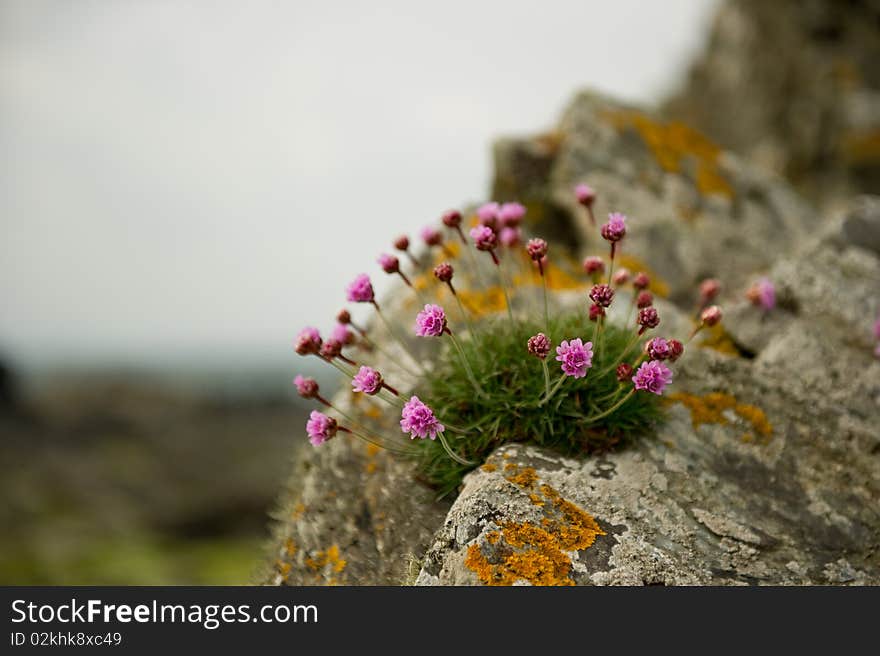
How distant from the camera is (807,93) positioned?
1611 centimetres

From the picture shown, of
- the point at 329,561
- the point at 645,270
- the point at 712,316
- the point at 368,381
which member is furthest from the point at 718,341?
the point at 329,561

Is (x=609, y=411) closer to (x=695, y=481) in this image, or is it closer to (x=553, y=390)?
(x=553, y=390)

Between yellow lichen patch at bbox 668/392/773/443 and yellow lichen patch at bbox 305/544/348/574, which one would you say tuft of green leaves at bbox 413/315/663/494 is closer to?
yellow lichen patch at bbox 668/392/773/443

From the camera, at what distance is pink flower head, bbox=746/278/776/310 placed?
18.0 feet

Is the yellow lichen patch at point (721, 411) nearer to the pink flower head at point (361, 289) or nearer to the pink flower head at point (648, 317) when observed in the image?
the pink flower head at point (648, 317)

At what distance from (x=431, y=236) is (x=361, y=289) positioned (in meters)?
1.00

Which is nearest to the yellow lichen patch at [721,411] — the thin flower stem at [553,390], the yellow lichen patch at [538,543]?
the thin flower stem at [553,390]

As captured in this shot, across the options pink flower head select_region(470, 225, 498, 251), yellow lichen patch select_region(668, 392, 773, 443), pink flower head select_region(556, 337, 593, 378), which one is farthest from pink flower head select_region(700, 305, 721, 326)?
pink flower head select_region(470, 225, 498, 251)

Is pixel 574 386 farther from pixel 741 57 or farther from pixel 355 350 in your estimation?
pixel 741 57

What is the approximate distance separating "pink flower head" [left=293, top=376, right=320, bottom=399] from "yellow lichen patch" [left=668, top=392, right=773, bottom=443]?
2.62 m

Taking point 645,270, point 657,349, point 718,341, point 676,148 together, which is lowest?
point 657,349

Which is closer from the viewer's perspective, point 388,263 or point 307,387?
point 307,387
